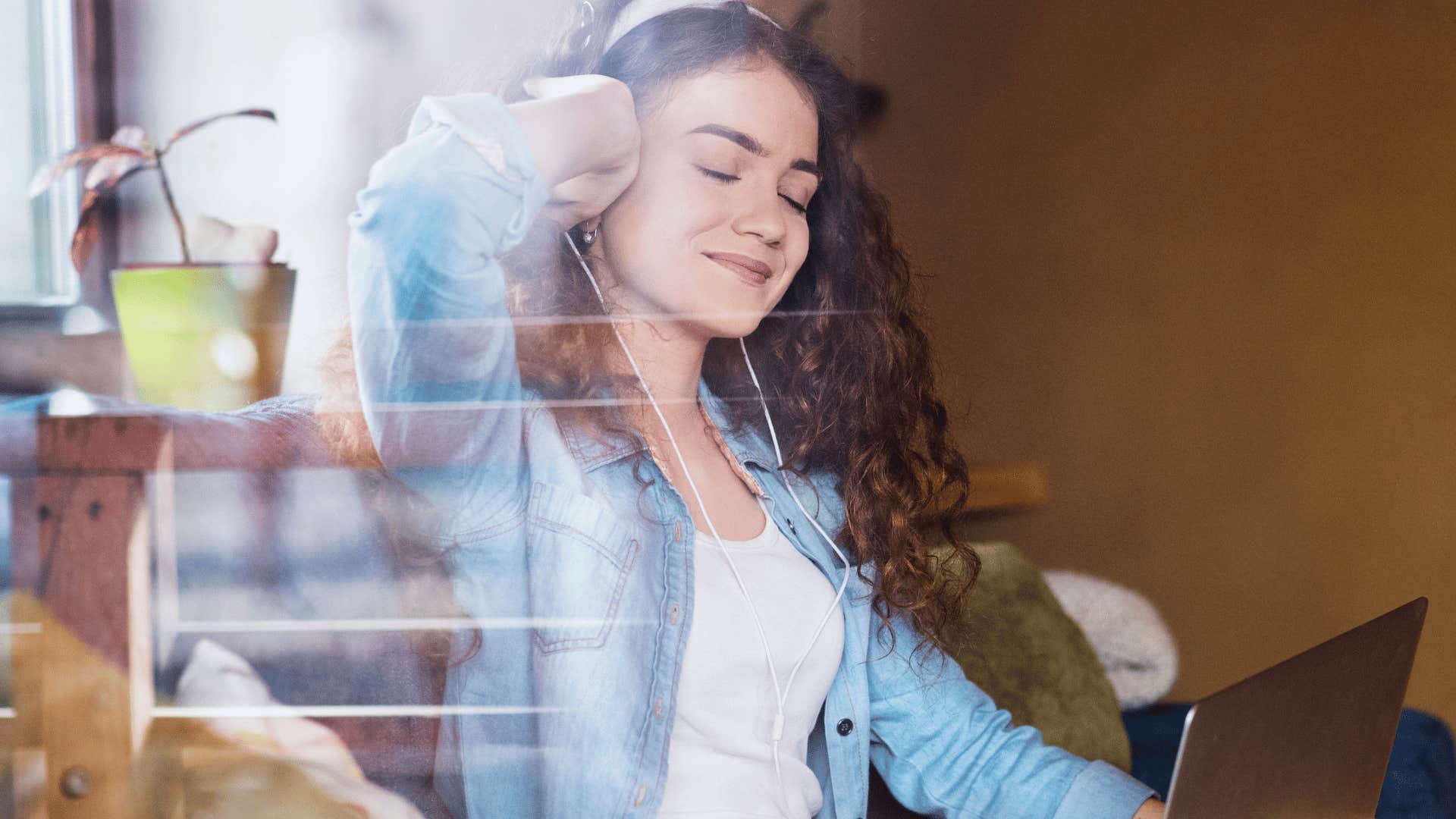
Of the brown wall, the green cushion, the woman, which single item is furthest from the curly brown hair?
the brown wall

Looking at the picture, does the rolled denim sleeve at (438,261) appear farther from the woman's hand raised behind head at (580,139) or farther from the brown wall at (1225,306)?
the brown wall at (1225,306)

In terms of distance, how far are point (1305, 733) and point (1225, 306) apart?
0.77 meters

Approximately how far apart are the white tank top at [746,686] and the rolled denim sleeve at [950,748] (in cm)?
6

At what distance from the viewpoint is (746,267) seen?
689mm

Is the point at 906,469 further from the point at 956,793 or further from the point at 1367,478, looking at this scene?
the point at 1367,478

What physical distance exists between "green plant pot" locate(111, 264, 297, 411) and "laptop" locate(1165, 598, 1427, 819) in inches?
20.0

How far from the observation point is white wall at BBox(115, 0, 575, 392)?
2.01ft

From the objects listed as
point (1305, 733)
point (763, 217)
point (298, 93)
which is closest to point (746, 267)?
point (763, 217)

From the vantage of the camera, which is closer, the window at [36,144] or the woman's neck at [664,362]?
the window at [36,144]

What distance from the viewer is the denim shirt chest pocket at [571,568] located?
0.62 metres

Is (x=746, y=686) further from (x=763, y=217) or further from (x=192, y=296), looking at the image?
(x=192, y=296)

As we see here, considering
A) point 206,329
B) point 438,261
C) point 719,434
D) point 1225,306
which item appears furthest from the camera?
point 1225,306

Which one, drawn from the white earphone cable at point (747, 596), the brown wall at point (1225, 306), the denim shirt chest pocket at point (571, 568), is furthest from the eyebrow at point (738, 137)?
the brown wall at point (1225, 306)

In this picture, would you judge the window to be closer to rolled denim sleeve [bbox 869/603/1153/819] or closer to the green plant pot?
the green plant pot
